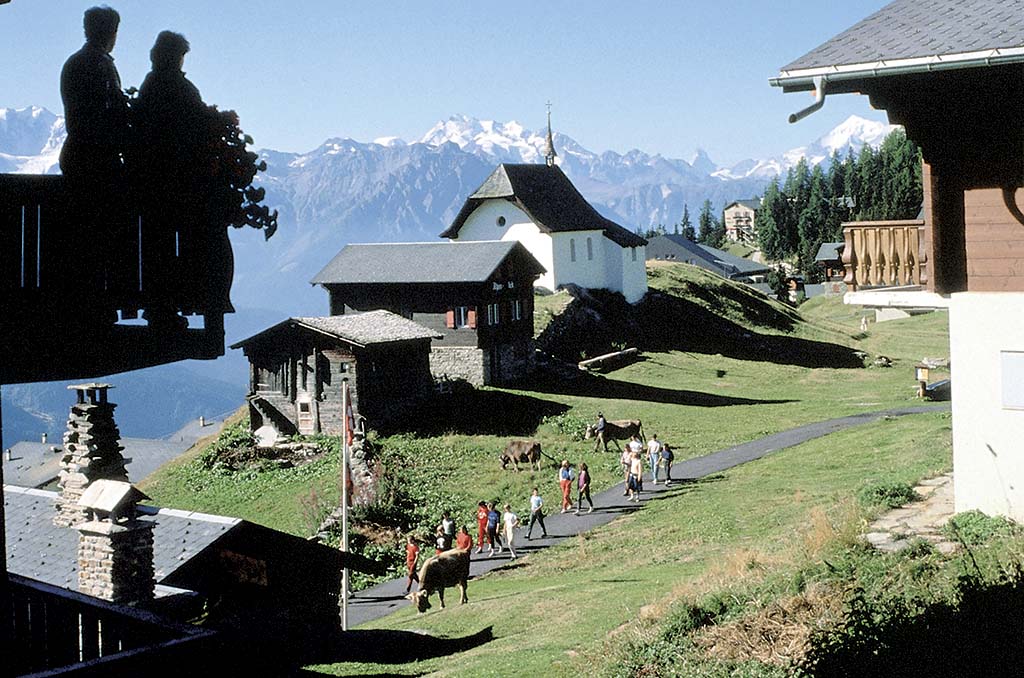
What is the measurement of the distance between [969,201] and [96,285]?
12.1 meters

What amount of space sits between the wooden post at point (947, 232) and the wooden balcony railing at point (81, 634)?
11.8 metres

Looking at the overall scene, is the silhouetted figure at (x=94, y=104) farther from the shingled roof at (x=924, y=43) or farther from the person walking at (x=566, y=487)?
the person walking at (x=566, y=487)

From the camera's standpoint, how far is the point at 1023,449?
14344 mm

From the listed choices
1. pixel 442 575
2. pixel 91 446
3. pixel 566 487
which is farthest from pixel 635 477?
pixel 91 446

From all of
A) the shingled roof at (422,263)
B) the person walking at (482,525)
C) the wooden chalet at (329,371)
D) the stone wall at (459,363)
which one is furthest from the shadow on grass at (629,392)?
the person walking at (482,525)

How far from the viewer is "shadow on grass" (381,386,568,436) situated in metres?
42.8

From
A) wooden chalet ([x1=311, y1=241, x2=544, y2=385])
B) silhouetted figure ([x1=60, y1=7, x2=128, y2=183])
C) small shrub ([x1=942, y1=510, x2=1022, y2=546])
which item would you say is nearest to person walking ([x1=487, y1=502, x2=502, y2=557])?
small shrub ([x1=942, y1=510, x2=1022, y2=546])

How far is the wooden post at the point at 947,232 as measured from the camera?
1438 centimetres

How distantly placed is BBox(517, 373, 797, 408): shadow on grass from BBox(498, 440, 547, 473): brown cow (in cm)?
1183

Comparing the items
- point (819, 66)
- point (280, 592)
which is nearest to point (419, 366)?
point (280, 592)

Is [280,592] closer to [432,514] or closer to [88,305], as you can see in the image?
Answer: [88,305]

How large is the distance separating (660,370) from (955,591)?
1782 inches

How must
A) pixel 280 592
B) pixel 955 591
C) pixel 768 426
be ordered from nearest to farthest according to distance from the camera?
1. pixel 955 591
2. pixel 280 592
3. pixel 768 426

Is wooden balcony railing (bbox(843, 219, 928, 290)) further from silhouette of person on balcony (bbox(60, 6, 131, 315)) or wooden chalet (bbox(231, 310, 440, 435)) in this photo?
wooden chalet (bbox(231, 310, 440, 435))
